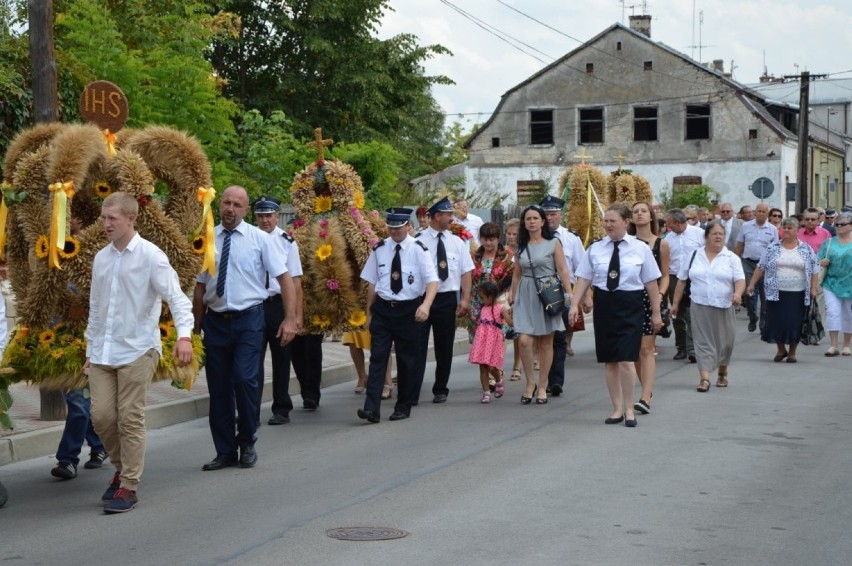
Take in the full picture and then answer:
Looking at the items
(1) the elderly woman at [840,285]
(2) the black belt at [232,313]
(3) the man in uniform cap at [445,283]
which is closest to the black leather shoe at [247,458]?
(2) the black belt at [232,313]

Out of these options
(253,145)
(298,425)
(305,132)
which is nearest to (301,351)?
(298,425)

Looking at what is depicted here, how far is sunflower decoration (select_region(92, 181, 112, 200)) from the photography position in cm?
855

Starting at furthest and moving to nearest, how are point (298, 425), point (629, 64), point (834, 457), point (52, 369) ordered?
point (629, 64), point (298, 425), point (834, 457), point (52, 369)

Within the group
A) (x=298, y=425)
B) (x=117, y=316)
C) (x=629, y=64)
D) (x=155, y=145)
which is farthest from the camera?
(x=629, y=64)

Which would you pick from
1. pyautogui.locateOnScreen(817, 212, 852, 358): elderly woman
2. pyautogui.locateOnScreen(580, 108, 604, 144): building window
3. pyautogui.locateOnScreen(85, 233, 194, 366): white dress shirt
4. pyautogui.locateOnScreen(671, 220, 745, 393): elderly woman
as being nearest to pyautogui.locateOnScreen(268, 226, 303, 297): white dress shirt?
pyautogui.locateOnScreen(85, 233, 194, 366): white dress shirt

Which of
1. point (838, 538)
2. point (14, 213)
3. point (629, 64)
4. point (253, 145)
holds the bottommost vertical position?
point (838, 538)

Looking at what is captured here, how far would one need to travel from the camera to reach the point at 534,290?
1247 cm

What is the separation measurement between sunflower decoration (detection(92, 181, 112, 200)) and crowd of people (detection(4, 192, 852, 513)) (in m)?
0.87

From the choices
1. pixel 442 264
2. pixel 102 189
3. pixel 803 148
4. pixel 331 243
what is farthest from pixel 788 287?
pixel 803 148

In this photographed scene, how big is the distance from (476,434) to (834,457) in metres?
2.77

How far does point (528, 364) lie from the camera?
40.8 feet

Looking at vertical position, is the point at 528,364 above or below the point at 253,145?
below

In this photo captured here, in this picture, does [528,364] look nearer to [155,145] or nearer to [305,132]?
[155,145]

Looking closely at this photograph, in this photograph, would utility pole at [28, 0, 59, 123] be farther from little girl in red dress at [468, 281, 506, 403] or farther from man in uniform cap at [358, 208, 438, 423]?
little girl in red dress at [468, 281, 506, 403]
